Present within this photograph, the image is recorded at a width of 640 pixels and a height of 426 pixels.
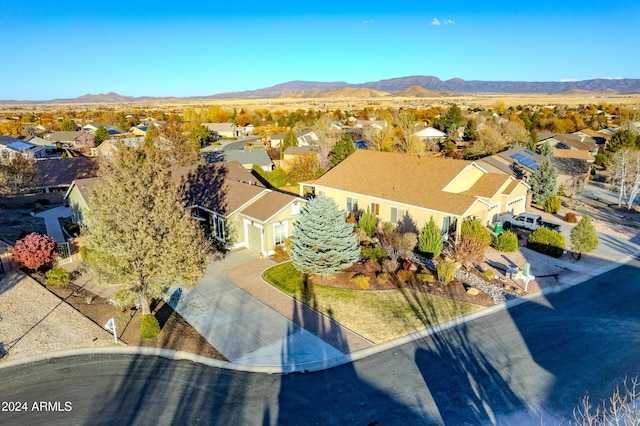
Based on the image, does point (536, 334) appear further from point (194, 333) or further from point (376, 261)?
point (194, 333)

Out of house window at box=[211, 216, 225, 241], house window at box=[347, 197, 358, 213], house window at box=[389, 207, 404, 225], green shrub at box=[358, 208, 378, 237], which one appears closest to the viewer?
house window at box=[211, 216, 225, 241]

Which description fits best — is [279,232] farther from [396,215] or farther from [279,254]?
[396,215]

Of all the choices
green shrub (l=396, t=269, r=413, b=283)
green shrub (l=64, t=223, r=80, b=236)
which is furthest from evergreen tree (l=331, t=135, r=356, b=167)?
green shrub (l=64, t=223, r=80, b=236)

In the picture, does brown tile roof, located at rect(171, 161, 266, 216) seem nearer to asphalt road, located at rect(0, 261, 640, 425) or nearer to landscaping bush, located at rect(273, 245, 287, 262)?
landscaping bush, located at rect(273, 245, 287, 262)

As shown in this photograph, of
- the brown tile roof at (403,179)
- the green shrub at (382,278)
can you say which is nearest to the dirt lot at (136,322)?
the green shrub at (382,278)

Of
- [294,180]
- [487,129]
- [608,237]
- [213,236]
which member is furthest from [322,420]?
[487,129]

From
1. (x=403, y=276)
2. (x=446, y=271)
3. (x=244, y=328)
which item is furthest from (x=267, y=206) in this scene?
(x=446, y=271)
